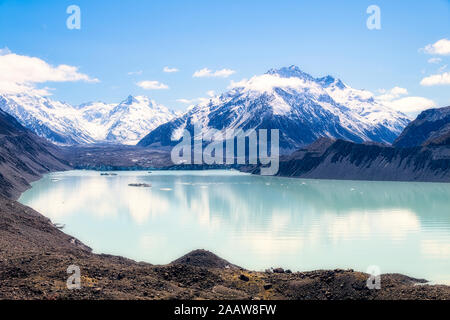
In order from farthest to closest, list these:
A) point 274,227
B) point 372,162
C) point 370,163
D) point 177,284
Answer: point 370,163 < point 372,162 < point 274,227 < point 177,284

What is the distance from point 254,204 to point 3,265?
179ft

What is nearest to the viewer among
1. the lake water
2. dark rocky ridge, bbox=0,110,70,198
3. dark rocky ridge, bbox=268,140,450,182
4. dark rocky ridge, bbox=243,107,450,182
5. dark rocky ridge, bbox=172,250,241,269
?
dark rocky ridge, bbox=172,250,241,269

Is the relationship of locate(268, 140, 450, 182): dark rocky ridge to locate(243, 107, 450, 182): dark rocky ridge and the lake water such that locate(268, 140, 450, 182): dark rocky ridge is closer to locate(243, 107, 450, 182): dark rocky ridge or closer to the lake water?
locate(243, 107, 450, 182): dark rocky ridge

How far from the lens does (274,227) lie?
49750 millimetres

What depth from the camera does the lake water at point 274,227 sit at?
113 ft

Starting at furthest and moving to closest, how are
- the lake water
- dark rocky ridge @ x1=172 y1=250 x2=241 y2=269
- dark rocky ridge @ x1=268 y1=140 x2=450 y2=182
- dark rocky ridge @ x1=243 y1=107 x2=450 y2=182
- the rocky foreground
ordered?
dark rocky ridge @ x1=243 y1=107 x2=450 y2=182 < dark rocky ridge @ x1=268 y1=140 x2=450 y2=182 < the lake water < dark rocky ridge @ x1=172 y1=250 x2=241 y2=269 < the rocky foreground

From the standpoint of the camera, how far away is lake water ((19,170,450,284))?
3441 centimetres

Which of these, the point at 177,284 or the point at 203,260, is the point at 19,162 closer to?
the point at 203,260

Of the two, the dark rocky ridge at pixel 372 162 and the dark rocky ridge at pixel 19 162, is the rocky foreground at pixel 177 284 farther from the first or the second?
the dark rocky ridge at pixel 372 162

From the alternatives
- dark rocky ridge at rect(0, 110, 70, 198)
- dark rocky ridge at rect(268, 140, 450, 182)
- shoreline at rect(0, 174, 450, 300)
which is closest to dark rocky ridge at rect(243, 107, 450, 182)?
dark rocky ridge at rect(268, 140, 450, 182)

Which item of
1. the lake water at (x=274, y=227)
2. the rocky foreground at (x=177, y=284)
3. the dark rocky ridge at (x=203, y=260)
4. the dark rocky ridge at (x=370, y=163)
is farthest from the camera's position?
the dark rocky ridge at (x=370, y=163)

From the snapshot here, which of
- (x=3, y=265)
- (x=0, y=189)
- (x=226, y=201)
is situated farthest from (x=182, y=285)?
(x=0, y=189)

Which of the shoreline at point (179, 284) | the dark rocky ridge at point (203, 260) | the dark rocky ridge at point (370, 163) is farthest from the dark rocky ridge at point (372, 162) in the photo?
the shoreline at point (179, 284)

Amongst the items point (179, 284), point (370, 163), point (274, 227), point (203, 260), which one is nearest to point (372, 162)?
point (370, 163)
